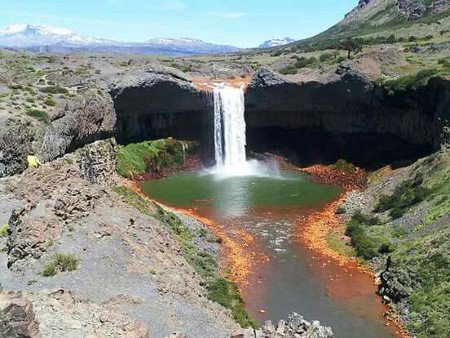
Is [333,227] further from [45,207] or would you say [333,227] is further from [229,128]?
[45,207]

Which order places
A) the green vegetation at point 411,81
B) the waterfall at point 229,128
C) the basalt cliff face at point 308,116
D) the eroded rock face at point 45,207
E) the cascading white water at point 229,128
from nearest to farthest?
the eroded rock face at point 45,207 < the green vegetation at point 411,81 < the basalt cliff face at point 308,116 < the cascading white water at point 229,128 < the waterfall at point 229,128

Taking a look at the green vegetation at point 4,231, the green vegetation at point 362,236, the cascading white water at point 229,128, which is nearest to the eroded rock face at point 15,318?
the green vegetation at point 4,231

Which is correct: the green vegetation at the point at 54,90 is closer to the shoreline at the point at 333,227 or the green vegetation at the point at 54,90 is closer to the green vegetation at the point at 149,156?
the green vegetation at the point at 149,156

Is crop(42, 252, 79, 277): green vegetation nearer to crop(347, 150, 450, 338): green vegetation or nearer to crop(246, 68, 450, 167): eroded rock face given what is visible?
crop(347, 150, 450, 338): green vegetation

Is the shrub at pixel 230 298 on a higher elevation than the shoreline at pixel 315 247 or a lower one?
higher

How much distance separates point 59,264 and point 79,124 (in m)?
31.7

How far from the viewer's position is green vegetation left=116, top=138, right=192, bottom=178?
234ft

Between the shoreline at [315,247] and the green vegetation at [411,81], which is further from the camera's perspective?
the green vegetation at [411,81]

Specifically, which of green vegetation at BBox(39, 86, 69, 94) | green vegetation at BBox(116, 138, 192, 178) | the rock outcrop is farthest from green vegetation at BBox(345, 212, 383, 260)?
green vegetation at BBox(39, 86, 69, 94)

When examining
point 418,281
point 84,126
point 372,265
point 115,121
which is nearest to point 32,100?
point 84,126

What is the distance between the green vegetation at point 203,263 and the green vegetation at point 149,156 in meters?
→ 17.3

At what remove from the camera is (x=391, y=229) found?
4906 cm

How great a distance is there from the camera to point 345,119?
76.4 m

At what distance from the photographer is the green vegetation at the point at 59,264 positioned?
2856cm
